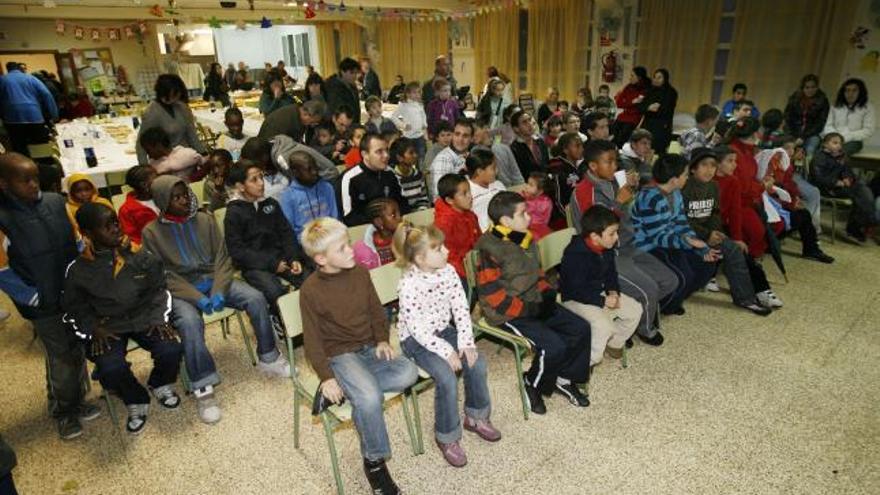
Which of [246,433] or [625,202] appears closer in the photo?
[246,433]

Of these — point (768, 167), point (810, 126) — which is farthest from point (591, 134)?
point (810, 126)

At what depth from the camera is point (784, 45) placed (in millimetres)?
7125

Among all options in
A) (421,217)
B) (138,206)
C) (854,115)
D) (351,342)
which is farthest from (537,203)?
(854,115)

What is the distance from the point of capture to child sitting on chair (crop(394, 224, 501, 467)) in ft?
7.63

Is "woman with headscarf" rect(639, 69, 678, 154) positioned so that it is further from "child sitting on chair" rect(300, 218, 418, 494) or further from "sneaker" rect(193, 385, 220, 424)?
"sneaker" rect(193, 385, 220, 424)

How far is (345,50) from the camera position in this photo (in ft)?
51.8

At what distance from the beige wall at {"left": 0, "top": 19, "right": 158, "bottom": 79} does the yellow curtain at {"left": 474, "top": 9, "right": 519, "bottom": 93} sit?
866 centimetres

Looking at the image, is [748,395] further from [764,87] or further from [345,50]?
[345,50]

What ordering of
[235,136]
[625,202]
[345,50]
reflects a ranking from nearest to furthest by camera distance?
[625,202] → [235,136] → [345,50]

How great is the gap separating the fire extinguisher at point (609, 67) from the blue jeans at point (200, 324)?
7923 millimetres

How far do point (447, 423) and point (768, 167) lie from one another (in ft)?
12.8

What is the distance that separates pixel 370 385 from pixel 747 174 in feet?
12.1

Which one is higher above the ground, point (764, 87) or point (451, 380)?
point (764, 87)

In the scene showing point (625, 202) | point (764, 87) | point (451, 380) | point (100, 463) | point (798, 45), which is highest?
point (798, 45)
